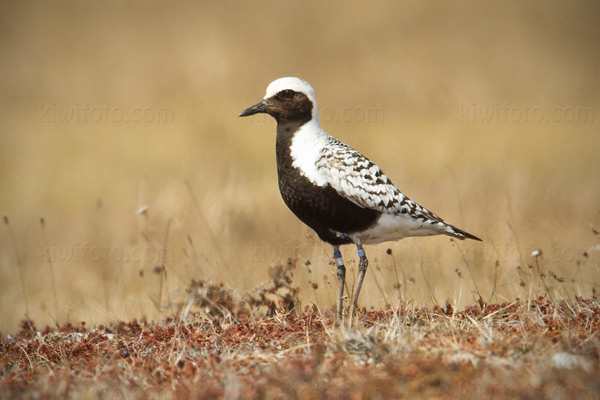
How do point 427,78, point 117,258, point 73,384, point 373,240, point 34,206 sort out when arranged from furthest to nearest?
point 427,78 < point 34,206 < point 117,258 < point 373,240 < point 73,384

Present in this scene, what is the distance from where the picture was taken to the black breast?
652 centimetres

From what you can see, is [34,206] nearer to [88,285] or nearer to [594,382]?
[88,285]

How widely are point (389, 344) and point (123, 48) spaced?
63.2 feet

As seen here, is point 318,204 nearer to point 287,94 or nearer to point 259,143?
point 287,94

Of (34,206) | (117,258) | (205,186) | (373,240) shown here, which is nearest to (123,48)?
(34,206)

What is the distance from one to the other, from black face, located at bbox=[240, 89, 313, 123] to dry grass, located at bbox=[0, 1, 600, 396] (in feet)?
5.61

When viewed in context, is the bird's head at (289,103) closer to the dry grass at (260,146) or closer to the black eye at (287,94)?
the black eye at (287,94)

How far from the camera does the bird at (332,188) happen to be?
652 cm

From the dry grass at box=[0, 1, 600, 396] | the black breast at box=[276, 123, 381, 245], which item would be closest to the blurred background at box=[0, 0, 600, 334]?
the dry grass at box=[0, 1, 600, 396]

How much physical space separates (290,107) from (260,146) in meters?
9.64

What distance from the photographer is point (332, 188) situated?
650 cm

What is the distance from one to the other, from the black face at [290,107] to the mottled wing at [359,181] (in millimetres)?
394

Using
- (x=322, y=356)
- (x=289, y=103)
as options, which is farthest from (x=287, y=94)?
(x=322, y=356)

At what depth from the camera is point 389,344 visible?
4.73m
